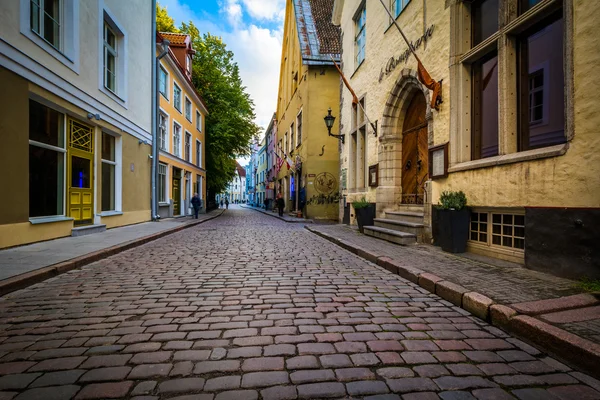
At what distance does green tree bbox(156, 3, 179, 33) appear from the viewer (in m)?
25.1

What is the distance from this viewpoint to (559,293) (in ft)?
11.7

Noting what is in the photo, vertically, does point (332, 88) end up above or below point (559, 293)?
above

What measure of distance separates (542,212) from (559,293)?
144 cm

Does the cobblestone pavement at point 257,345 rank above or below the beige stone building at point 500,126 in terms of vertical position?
below

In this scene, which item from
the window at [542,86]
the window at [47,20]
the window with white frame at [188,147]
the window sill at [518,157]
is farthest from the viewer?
the window with white frame at [188,147]

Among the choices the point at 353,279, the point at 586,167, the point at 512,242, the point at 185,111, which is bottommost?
the point at 353,279

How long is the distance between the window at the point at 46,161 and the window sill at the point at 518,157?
29.4 ft

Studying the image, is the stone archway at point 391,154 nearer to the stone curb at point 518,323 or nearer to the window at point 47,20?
the stone curb at point 518,323

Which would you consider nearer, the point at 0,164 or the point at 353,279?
the point at 353,279

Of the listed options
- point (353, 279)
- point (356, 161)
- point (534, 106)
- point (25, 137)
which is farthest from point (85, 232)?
point (534, 106)

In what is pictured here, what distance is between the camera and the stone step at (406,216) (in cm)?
852

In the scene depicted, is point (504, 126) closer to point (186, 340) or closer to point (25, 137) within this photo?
point (186, 340)

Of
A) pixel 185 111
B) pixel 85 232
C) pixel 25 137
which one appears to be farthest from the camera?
pixel 185 111

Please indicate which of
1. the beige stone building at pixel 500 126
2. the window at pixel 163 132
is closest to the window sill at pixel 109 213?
the window at pixel 163 132
